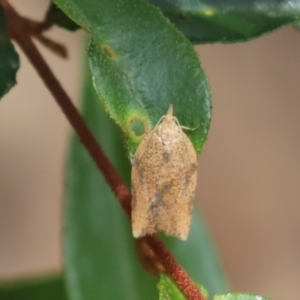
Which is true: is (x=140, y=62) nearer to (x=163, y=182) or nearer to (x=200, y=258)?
(x=163, y=182)

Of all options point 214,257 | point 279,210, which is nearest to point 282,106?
point 279,210

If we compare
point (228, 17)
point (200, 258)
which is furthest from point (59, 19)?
point (200, 258)

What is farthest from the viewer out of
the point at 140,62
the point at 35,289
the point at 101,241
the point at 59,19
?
the point at 35,289

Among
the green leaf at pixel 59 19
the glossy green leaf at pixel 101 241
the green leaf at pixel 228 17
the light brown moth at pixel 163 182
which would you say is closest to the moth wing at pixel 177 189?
the light brown moth at pixel 163 182

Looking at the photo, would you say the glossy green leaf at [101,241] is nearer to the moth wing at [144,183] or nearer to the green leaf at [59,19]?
the green leaf at [59,19]

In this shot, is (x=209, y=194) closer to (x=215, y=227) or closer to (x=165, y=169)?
(x=215, y=227)

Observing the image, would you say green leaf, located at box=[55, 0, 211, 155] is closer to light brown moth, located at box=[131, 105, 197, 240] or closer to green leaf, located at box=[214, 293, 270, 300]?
light brown moth, located at box=[131, 105, 197, 240]

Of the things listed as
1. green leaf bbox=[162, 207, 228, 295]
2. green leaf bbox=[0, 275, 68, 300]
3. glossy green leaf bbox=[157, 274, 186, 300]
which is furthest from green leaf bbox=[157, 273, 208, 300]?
green leaf bbox=[0, 275, 68, 300]
